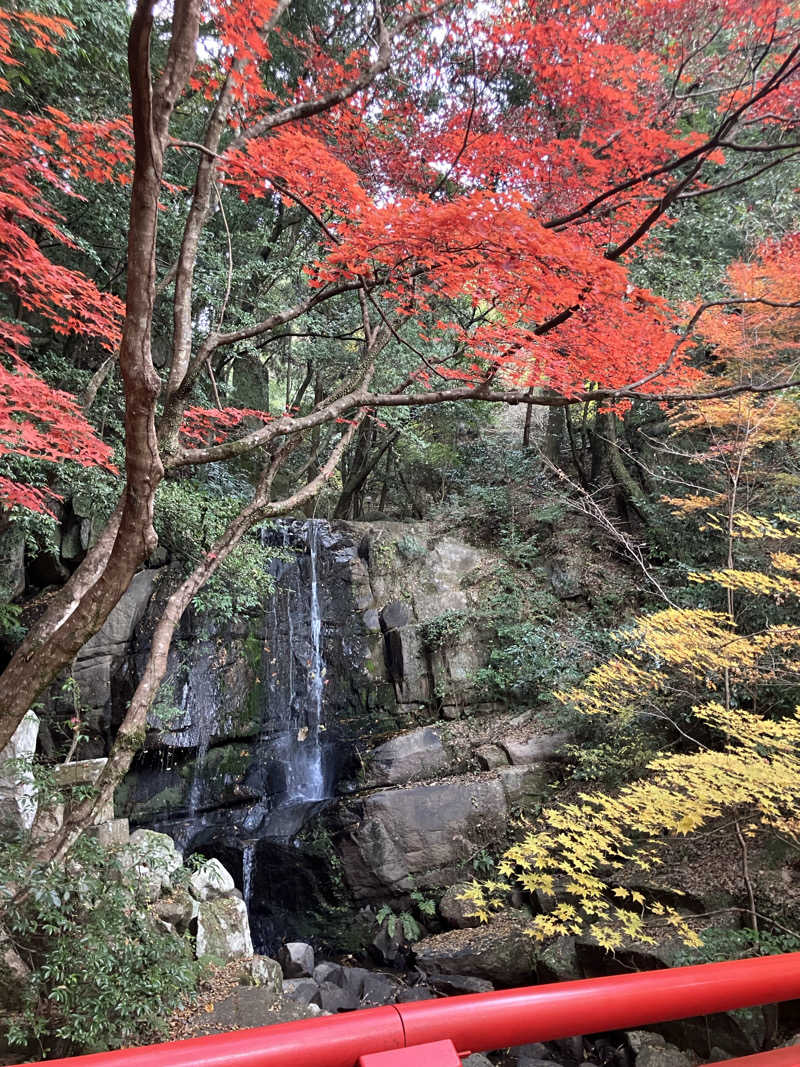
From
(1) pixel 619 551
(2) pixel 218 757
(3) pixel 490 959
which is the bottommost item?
(3) pixel 490 959

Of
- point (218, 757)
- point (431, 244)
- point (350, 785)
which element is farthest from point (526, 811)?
point (431, 244)

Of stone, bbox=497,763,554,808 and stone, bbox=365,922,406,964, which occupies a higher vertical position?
stone, bbox=497,763,554,808

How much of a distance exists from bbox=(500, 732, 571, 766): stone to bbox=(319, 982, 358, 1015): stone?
343 cm

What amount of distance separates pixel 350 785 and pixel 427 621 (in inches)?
118

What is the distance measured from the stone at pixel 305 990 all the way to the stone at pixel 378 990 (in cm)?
45

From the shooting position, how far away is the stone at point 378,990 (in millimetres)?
5492

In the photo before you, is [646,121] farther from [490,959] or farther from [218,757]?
[218,757]

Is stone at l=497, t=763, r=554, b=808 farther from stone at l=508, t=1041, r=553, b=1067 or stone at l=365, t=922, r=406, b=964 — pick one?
stone at l=508, t=1041, r=553, b=1067

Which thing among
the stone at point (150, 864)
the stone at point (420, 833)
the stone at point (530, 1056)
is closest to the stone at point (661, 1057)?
the stone at point (530, 1056)

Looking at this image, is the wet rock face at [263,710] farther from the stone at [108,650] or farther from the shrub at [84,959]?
the shrub at [84,959]

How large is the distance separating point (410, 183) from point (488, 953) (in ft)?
28.5

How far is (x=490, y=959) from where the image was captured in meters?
5.88

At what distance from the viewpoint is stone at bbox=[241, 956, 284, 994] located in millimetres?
4578

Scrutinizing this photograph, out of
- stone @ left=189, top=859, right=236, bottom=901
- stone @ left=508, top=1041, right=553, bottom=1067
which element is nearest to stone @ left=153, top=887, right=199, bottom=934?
stone @ left=189, top=859, right=236, bottom=901
